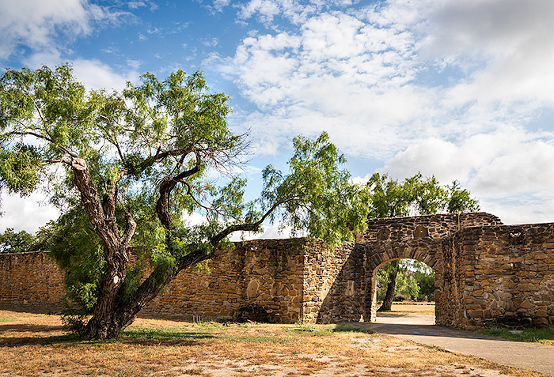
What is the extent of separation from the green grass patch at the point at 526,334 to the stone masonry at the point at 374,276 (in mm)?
433

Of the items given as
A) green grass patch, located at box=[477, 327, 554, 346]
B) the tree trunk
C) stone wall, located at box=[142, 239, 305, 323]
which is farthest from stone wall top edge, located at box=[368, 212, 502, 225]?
the tree trunk

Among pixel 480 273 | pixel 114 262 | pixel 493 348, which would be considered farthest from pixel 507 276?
pixel 114 262

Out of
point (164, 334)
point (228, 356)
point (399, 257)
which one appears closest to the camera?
point (228, 356)

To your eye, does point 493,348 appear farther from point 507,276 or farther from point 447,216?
point 447,216

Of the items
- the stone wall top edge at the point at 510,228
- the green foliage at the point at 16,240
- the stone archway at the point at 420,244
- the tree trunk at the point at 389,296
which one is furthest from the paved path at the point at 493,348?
the green foliage at the point at 16,240

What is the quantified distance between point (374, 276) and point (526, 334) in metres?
6.30

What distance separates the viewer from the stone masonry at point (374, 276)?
11633 mm

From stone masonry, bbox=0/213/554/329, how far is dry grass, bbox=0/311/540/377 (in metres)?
3.02

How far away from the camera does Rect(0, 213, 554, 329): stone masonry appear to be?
38.2ft

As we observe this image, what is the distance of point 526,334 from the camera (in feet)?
33.9

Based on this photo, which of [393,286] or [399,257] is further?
[393,286]

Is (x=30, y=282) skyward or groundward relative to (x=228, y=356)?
skyward

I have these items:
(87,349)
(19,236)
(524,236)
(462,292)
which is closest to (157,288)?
(87,349)

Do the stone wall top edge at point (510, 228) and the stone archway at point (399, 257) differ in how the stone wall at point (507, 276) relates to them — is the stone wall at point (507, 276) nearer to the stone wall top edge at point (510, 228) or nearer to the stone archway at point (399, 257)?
the stone wall top edge at point (510, 228)
